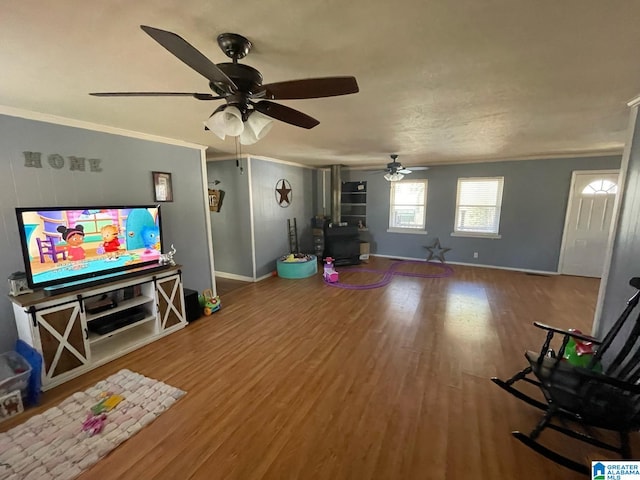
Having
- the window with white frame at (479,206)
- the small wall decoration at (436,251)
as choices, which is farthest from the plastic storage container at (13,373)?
the window with white frame at (479,206)

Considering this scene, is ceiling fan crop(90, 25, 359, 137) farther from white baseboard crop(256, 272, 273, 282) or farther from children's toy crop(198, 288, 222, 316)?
white baseboard crop(256, 272, 273, 282)

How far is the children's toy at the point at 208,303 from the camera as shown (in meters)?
3.62

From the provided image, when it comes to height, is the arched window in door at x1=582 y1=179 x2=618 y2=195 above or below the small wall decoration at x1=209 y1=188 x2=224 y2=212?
above

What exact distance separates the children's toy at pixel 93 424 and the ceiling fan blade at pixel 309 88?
2431 mm

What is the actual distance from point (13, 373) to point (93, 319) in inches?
23.1

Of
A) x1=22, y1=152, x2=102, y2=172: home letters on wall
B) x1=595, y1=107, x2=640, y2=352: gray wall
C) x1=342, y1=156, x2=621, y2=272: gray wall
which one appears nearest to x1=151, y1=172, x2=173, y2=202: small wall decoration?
x1=22, y1=152, x2=102, y2=172: home letters on wall

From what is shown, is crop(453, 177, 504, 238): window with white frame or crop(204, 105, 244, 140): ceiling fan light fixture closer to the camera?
crop(204, 105, 244, 140): ceiling fan light fixture

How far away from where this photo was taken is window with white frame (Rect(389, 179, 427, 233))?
6.33 meters

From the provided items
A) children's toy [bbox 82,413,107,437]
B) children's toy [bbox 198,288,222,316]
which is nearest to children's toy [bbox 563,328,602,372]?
children's toy [bbox 82,413,107,437]

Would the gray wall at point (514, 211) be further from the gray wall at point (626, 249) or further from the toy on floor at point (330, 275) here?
the gray wall at point (626, 249)

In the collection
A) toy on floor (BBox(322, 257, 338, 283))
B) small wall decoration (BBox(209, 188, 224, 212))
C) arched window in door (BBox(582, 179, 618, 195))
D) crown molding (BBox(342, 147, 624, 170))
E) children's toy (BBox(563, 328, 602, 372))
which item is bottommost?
toy on floor (BBox(322, 257, 338, 283))

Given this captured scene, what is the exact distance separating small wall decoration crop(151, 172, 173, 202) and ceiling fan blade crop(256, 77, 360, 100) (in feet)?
8.78

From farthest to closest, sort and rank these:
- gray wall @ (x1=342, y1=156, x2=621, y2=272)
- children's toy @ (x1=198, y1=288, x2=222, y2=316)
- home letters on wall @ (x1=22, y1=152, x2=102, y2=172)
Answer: gray wall @ (x1=342, y1=156, x2=621, y2=272) → children's toy @ (x1=198, y1=288, x2=222, y2=316) → home letters on wall @ (x1=22, y1=152, x2=102, y2=172)

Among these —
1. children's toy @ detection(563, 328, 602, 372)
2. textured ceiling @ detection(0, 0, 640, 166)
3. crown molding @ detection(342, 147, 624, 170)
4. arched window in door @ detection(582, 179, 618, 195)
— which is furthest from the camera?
arched window in door @ detection(582, 179, 618, 195)
